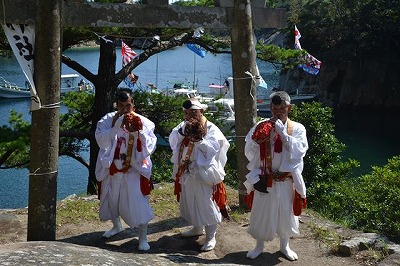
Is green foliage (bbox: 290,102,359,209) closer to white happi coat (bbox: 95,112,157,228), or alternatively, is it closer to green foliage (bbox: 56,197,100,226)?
green foliage (bbox: 56,197,100,226)

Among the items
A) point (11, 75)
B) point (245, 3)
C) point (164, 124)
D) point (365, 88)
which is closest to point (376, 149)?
point (365, 88)

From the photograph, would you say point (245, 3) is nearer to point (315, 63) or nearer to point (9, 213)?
point (9, 213)

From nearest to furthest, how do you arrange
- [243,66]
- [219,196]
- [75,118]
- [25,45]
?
[25,45]
[219,196]
[243,66]
[75,118]

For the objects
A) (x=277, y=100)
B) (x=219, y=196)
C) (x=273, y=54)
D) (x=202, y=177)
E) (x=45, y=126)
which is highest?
(x=273, y=54)

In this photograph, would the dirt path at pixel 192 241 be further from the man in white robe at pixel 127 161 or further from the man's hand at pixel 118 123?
the man's hand at pixel 118 123

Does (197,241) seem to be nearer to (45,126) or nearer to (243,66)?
(45,126)

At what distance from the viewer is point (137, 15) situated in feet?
20.2

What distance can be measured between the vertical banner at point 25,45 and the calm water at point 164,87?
11540 millimetres

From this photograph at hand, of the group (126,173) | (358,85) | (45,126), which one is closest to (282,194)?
(126,173)

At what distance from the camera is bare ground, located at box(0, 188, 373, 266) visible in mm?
5703

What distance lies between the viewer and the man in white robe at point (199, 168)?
5819 mm

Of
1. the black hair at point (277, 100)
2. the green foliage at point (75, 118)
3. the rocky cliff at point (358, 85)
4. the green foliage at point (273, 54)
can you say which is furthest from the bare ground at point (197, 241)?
the rocky cliff at point (358, 85)

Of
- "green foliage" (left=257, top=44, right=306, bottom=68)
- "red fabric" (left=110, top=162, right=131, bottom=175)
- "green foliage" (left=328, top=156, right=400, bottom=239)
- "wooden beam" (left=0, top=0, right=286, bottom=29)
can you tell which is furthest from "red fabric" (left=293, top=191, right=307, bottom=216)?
"green foliage" (left=257, top=44, right=306, bottom=68)

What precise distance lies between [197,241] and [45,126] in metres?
2.04
